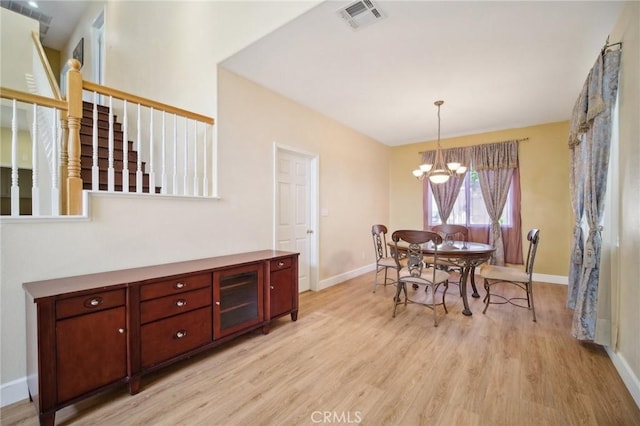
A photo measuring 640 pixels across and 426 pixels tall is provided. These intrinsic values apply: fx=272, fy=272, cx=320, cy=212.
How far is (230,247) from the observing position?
3.04m

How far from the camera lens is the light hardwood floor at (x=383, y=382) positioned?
1.64 m

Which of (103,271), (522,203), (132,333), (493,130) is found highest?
(493,130)

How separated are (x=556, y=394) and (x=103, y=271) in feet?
11.1

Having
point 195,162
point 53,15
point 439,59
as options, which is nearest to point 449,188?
point 439,59

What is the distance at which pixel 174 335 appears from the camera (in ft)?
6.66

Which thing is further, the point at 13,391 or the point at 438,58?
the point at 438,58

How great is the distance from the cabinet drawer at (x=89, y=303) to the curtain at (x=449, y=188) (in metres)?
5.28

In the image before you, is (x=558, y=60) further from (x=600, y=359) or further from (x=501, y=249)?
(x=501, y=249)

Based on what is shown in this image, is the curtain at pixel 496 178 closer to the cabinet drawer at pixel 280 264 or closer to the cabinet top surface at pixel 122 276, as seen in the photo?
the cabinet drawer at pixel 280 264

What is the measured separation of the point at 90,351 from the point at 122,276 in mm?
495

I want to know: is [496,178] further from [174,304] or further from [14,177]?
[14,177]

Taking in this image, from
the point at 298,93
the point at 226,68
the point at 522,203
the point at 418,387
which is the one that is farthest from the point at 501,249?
the point at 226,68

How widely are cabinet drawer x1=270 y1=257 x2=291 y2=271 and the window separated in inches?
155

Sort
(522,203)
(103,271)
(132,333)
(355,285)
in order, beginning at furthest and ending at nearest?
(522,203) < (355,285) < (103,271) < (132,333)
